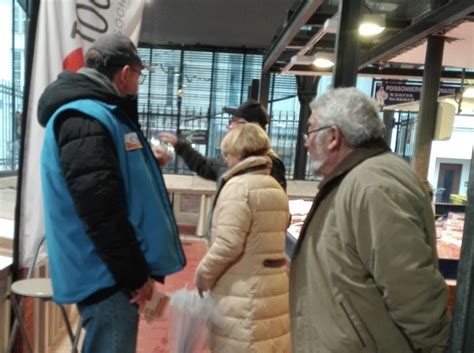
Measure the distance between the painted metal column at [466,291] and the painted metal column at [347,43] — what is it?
166cm

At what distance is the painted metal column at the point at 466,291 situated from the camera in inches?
36.2

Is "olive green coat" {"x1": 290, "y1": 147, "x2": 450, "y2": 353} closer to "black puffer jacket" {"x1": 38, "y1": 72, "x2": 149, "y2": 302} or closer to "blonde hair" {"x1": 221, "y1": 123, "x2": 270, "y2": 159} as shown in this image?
"black puffer jacket" {"x1": 38, "y1": 72, "x2": 149, "y2": 302}

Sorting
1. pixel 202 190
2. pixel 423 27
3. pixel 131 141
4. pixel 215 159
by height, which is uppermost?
pixel 423 27

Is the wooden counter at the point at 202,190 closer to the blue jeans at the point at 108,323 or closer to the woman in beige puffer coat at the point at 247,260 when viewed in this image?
the woman in beige puffer coat at the point at 247,260

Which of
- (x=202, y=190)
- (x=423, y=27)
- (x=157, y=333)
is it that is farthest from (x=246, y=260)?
(x=202, y=190)

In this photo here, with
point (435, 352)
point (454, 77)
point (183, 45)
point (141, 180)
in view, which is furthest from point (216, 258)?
point (183, 45)

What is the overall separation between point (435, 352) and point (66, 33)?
88.2 inches

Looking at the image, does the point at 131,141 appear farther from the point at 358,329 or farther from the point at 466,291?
the point at 466,291

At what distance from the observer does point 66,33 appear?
2354 millimetres

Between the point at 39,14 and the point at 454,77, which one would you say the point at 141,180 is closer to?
the point at 39,14

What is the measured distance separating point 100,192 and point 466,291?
42.5 inches

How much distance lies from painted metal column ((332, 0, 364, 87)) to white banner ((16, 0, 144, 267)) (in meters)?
1.14

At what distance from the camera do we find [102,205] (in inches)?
56.7

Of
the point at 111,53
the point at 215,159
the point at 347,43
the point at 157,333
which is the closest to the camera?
the point at 111,53
